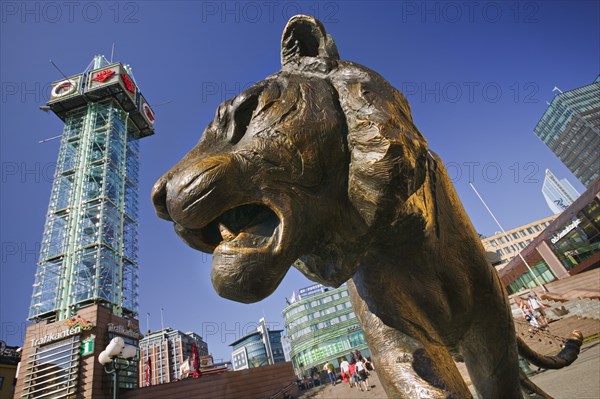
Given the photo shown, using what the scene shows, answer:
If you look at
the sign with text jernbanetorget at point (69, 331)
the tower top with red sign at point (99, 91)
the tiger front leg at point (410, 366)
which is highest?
the tower top with red sign at point (99, 91)

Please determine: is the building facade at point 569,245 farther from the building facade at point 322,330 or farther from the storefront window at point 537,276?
the building facade at point 322,330

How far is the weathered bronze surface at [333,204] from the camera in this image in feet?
3.41

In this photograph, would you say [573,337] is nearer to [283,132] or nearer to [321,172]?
[321,172]

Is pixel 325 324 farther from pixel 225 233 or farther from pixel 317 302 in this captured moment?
pixel 225 233

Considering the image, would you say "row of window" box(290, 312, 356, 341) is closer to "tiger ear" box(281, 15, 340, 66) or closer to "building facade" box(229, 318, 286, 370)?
"building facade" box(229, 318, 286, 370)

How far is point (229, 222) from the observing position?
1154 mm

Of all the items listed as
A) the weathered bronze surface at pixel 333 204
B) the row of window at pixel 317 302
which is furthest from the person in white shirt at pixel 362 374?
the row of window at pixel 317 302

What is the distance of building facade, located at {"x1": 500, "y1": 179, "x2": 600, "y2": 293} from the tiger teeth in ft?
134

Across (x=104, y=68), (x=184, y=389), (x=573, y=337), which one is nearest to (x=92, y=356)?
(x=184, y=389)

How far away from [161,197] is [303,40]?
909mm

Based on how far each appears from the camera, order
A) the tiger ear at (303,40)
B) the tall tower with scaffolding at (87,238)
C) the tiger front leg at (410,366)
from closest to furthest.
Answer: the tiger front leg at (410,366) → the tiger ear at (303,40) → the tall tower with scaffolding at (87,238)

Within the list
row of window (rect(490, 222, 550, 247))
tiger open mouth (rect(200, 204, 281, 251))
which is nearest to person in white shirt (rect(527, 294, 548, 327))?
tiger open mouth (rect(200, 204, 281, 251))

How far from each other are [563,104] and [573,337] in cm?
11473

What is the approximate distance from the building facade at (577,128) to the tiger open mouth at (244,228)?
107 m
